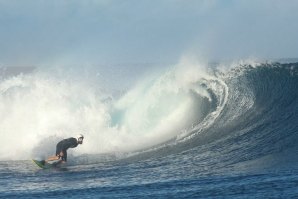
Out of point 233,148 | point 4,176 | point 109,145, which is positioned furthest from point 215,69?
point 4,176

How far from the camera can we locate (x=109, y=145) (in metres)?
25.5

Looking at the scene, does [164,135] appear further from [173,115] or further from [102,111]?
[102,111]

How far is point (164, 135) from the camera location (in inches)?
1059

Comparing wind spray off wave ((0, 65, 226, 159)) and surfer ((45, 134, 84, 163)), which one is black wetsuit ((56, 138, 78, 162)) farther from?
wind spray off wave ((0, 65, 226, 159))

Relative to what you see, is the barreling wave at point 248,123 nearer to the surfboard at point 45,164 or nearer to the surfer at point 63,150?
the surfer at point 63,150

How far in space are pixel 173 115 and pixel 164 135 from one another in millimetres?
3065

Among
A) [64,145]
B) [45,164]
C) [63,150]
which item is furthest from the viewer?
[64,145]

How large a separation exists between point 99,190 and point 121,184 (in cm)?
86

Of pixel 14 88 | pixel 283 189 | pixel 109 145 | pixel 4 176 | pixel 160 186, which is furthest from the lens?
pixel 14 88

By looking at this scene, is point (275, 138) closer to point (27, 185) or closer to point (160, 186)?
point (160, 186)

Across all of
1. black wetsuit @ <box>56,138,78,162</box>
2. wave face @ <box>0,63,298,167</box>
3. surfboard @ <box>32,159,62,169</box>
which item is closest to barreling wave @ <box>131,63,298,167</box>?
wave face @ <box>0,63,298,167</box>

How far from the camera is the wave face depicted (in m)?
22.2

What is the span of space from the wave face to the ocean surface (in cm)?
6

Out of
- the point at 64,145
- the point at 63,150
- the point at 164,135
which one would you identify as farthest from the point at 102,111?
the point at 63,150
